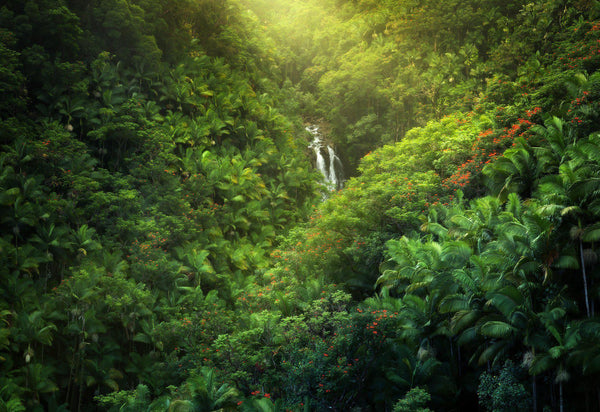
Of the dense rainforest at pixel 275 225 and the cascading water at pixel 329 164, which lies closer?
the dense rainforest at pixel 275 225

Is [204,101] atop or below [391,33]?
below

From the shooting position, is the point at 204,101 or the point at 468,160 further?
the point at 204,101

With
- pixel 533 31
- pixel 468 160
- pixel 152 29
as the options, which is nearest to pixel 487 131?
pixel 468 160

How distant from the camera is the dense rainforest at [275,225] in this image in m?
11.7

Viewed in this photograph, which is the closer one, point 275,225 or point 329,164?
point 275,225

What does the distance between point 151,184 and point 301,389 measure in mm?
13432

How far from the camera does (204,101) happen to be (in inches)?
1031

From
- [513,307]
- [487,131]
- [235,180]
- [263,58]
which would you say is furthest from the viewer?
[263,58]

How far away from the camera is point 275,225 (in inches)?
1041

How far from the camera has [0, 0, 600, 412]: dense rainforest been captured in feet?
38.5

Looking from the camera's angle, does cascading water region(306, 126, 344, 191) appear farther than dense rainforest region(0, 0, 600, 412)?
Yes

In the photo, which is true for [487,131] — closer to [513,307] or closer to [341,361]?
[513,307]

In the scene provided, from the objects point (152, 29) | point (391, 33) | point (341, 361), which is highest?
point (391, 33)

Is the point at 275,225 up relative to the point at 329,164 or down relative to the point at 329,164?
down
